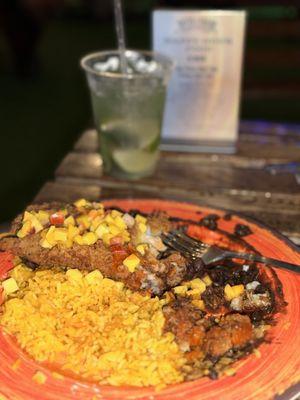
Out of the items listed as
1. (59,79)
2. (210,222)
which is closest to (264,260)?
(210,222)

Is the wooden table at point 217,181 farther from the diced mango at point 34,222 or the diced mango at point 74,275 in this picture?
the diced mango at point 74,275

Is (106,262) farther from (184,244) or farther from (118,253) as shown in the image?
(184,244)

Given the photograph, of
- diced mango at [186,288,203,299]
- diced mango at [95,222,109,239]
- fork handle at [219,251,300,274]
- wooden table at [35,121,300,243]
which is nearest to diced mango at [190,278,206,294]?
diced mango at [186,288,203,299]

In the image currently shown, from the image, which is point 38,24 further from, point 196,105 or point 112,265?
point 112,265

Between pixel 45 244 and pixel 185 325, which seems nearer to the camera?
pixel 185 325

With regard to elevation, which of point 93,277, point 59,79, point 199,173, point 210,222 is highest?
point 93,277
